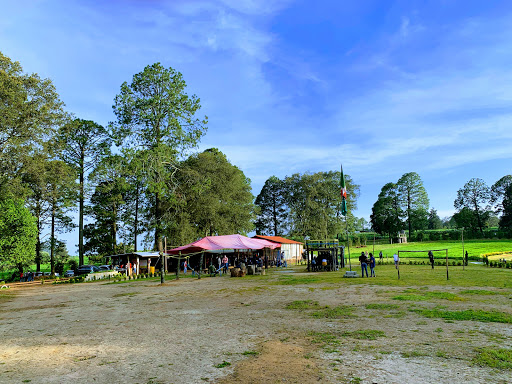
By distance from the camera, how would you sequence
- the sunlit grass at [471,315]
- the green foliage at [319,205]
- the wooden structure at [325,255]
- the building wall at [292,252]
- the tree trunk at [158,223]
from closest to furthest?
the sunlit grass at [471,315] → the wooden structure at [325,255] → the tree trunk at [158,223] → the building wall at [292,252] → the green foliage at [319,205]

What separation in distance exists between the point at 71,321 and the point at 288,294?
28.2 feet

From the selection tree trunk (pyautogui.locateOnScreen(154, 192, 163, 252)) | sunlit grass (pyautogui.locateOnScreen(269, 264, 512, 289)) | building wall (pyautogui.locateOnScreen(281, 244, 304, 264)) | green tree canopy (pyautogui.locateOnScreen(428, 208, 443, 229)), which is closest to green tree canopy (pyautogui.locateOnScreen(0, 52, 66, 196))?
tree trunk (pyautogui.locateOnScreen(154, 192, 163, 252))

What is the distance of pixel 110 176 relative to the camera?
38.1m

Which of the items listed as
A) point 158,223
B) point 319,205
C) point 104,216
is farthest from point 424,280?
point 319,205

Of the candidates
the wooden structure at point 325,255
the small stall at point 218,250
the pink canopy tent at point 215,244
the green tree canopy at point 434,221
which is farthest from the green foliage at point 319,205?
the green tree canopy at point 434,221

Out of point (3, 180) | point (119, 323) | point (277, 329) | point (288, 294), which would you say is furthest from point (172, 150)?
point (277, 329)

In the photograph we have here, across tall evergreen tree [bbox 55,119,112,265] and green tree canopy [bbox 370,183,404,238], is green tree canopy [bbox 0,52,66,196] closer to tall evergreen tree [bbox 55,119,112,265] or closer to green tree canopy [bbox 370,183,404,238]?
tall evergreen tree [bbox 55,119,112,265]

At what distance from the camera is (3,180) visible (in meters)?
24.8

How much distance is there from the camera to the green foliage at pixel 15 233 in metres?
25.9

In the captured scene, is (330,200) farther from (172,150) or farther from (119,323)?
(119,323)

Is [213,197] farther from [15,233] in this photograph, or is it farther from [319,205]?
[319,205]

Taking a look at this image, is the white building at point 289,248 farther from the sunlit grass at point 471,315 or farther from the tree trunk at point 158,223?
the sunlit grass at point 471,315

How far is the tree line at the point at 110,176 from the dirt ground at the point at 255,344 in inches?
673

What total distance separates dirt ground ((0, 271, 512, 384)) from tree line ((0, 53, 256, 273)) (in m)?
17.1
